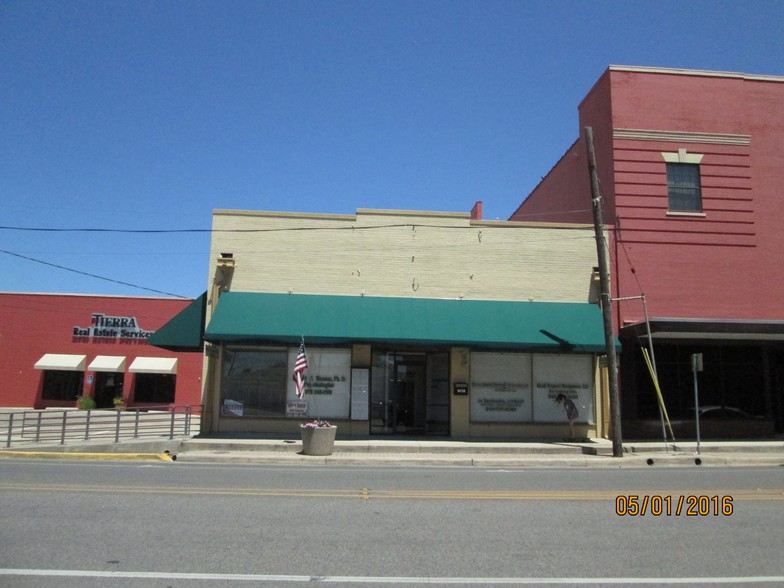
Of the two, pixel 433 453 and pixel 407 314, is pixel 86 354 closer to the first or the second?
pixel 407 314

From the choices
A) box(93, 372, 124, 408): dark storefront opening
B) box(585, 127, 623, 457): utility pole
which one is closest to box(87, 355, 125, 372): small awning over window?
box(93, 372, 124, 408): dark storefront opening

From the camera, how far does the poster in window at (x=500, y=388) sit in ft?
67.7

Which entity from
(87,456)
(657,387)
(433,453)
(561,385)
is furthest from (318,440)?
Result: (657,387)

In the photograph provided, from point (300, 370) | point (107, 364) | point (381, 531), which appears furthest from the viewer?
point (107, 364)

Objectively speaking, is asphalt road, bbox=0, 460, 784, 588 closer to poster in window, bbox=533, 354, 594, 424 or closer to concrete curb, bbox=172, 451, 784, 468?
concrete curb, bbox=172, 451, 784, 468

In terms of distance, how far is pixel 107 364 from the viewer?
35344 mm

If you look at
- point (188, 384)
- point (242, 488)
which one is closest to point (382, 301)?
point (242, 488)

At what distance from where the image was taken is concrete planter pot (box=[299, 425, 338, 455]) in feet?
53.6

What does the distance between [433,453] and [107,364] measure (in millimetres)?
24003

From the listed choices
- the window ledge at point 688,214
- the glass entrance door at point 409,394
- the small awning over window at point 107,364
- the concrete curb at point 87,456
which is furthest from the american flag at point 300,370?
the small awning over window at point 107,364

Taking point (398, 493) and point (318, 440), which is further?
point (318, 440)

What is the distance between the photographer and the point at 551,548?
7.19m

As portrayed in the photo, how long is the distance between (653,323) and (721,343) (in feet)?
11.6

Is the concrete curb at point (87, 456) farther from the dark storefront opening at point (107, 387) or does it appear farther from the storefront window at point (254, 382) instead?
the dark storefront opening at point (107, 387)
